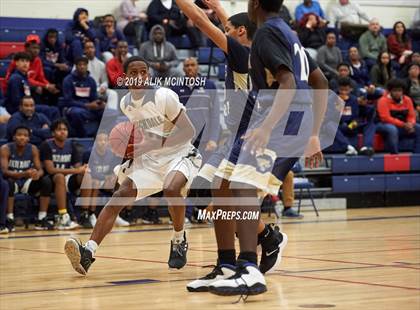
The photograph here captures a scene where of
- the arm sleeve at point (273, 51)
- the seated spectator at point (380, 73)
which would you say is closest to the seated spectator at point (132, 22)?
the seated spectator at point (380, 73)

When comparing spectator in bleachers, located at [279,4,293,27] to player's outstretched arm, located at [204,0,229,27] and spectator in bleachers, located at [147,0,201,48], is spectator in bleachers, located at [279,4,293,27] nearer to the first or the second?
spectator in bleachers, located at [147,0,201,48]

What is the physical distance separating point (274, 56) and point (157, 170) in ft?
7.93

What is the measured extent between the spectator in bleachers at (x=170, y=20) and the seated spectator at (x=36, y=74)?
282 centimetres

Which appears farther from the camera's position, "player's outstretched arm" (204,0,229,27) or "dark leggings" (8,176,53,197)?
"dark leggings" (8,176,53,197)

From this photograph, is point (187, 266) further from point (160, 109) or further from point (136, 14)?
point (136, 14)

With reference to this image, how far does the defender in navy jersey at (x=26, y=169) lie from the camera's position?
1205 centimetres

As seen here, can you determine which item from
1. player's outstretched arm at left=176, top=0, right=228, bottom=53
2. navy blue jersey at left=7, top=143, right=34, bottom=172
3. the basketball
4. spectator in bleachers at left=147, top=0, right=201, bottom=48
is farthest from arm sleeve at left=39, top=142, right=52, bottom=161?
player's outstretched arm at left=176, top=0, right=228, bottom=53

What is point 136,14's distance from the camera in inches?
668

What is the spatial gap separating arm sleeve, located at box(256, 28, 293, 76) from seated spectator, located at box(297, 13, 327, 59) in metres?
12.8

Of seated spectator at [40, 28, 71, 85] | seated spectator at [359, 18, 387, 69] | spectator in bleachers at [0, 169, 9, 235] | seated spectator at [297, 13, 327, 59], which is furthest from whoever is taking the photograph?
seated spectator at [359, 18, 387, 69]

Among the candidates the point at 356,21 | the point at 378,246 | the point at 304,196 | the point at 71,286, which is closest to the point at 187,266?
the point at 71,286

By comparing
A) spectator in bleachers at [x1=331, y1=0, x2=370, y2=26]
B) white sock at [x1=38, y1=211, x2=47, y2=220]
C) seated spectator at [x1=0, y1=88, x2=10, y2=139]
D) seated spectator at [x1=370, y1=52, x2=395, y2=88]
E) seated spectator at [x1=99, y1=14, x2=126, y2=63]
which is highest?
spectator in bleachers at [x1=331, y1=0, x2=370, y2=26]

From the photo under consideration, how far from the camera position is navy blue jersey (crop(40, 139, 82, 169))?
12.4 metres

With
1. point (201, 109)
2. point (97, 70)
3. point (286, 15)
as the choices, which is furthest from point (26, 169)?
point (286, 15)
